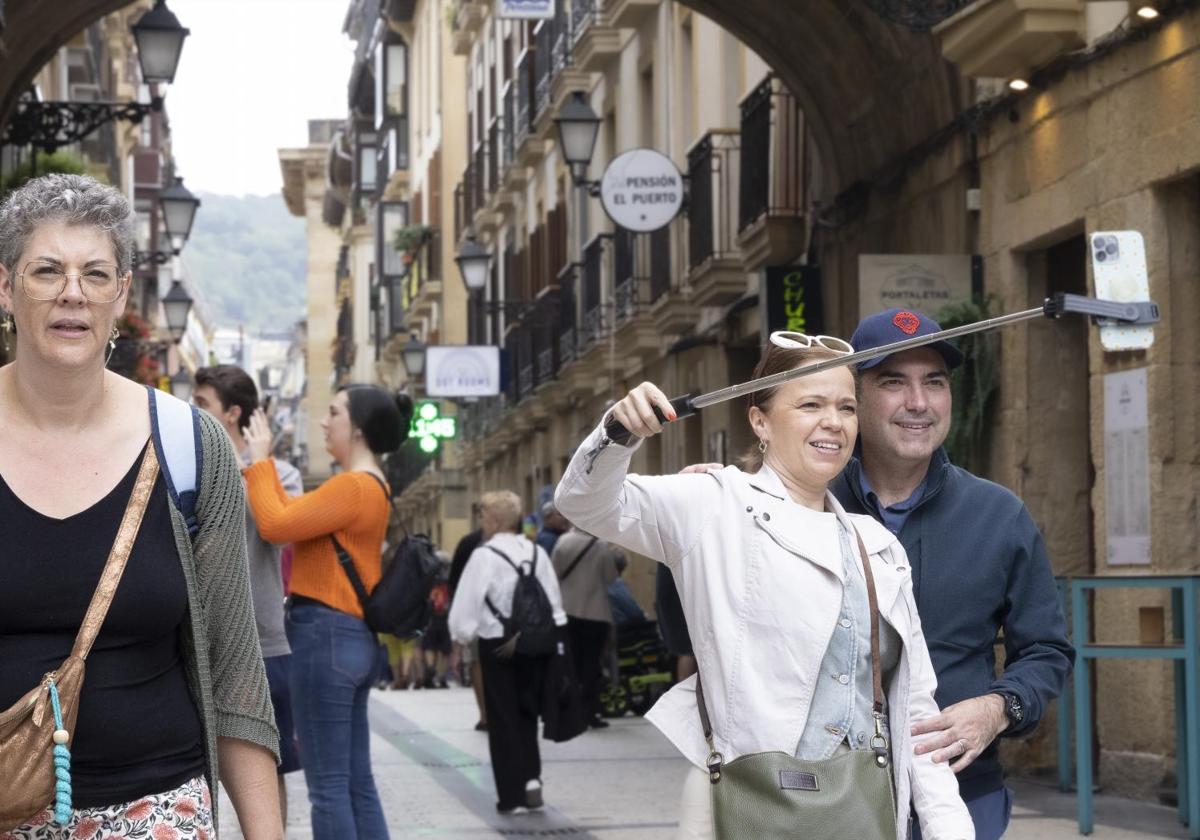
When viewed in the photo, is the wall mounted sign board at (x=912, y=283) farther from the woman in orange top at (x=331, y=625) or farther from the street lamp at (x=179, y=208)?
the street lamp at (x=179, y=208)

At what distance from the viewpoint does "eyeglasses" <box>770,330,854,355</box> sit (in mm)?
4403

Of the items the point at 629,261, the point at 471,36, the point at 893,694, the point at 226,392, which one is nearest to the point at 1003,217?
the point at 226,392

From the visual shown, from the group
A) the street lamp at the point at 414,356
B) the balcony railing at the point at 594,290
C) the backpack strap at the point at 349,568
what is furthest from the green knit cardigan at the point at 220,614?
the street lamp at the point at 414,356

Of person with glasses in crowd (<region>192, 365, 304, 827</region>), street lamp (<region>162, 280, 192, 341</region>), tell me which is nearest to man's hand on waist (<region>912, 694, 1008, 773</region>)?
person with glasses in crowd (<region>192, 365, 304, 827</region>)

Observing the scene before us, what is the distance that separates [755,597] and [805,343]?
1.67 ft

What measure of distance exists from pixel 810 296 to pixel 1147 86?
553 cm

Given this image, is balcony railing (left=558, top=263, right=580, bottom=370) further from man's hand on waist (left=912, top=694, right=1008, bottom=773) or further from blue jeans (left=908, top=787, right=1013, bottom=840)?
man's hand on waist (left=912, top=694, right=1008, bottom=773)

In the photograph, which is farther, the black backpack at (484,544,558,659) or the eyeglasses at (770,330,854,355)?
the black backpack at (484,544,558,659)

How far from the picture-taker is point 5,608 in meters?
3.44

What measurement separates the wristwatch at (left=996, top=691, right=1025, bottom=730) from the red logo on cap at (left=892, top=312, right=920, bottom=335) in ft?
2.38

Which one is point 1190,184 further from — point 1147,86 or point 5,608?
point 5,608

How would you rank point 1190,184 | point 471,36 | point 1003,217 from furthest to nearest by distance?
point 471,36 → point 1003,217 → point 1190,184

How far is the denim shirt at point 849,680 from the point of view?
413 centimetres

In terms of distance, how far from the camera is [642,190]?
2188 cm
